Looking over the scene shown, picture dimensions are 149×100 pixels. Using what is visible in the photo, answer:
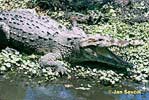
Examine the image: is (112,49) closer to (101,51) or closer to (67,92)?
(101,51)

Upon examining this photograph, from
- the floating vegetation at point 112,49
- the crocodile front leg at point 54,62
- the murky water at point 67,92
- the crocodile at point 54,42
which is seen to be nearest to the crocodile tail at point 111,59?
the crocodile at point 54,42

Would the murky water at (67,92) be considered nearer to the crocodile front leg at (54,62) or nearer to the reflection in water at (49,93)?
the reflection in water at (49,93)

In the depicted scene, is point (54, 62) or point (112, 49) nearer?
point (54, 62)

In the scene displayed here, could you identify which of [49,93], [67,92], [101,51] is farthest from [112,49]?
[49,93]

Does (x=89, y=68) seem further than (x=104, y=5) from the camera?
No

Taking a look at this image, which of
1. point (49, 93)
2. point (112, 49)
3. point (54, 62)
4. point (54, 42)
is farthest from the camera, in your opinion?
point (112, 49)

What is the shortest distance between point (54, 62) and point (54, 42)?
1.68 feet

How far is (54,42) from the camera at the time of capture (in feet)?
24.5

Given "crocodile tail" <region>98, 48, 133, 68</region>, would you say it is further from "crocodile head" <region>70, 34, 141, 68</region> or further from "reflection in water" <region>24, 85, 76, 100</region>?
"reflection in water" <region>24, 85, 76, 100</region>

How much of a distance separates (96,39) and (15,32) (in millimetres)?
1442

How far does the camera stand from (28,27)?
775 cm

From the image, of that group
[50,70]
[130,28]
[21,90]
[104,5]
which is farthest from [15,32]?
[104,5]

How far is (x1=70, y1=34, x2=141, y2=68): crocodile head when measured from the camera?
23.0 ft

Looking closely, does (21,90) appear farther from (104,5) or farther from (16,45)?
(104,5)
